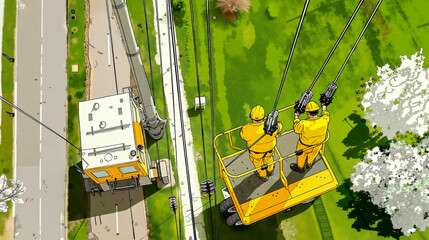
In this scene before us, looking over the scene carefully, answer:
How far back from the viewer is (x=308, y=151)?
596 inches

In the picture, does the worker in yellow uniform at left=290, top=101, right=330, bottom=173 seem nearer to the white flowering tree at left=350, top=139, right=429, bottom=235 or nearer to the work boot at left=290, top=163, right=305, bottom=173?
the work boot at left=290, top=163, right=305, bottom=173

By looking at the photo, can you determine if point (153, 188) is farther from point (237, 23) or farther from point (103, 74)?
point (237, 23)

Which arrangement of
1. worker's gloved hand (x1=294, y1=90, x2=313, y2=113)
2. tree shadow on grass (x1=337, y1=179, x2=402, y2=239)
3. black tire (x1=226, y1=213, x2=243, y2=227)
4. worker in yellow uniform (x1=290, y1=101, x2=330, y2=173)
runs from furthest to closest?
tree shadow on grass (x1=337, y1=179, x2=402, y2=239)
black tire (x1=226, y1=213, x2=243, y2=227)
worker in yellow uniform (x1=290, y1=101, x2=330, y2=173)
worker's gloved hand (x1=294, y1=90, x2=313, y2=113)

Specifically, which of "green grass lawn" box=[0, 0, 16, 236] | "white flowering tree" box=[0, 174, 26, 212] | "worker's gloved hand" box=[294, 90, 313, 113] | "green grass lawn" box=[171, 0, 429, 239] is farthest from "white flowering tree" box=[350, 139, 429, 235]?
"green grass lawn" box=[0, 0, 16, 236]

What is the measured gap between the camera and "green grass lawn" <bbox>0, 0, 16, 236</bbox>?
18.5 metres

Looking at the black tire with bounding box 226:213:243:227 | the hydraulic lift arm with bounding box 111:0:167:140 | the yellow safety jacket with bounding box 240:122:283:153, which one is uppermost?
the hydraulic lift arm with bounding box 111:0:167:140

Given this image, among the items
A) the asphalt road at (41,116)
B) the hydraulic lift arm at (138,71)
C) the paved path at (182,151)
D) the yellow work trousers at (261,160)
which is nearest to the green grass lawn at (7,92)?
the asphalt road at (41,116)

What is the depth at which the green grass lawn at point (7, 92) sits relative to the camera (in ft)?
60.7

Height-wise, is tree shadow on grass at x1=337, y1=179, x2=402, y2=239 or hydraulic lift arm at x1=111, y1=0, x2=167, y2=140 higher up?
hydraulic lift arm at x1=111, y1=0, x2=167, y2=140

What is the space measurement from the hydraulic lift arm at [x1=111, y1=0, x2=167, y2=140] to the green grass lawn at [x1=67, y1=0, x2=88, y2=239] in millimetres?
4132

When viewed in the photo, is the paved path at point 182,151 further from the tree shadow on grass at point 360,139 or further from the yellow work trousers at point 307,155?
the tree shadow on grass at point 360,139

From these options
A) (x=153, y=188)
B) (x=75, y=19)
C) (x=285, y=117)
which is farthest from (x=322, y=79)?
(x=75, y=19)

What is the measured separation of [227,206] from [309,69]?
9.28 m

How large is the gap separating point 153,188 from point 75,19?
35.2ft
